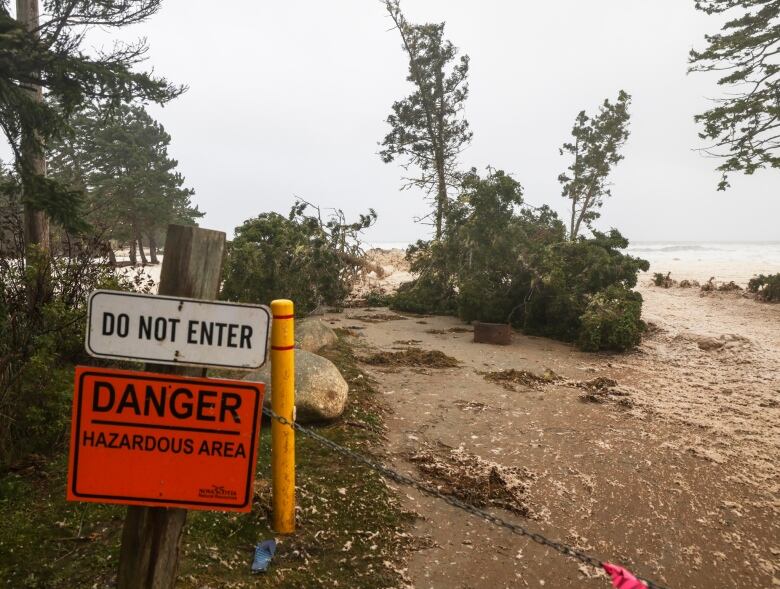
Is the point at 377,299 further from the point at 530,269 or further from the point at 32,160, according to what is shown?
the point at 32,160

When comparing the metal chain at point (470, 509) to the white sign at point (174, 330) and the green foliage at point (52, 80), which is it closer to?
the white sign at point (174, 330)

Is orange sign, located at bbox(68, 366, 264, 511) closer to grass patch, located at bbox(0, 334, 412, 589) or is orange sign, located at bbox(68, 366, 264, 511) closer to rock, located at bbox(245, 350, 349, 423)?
grass patch, located at bbox(0, 334, 412, 589)

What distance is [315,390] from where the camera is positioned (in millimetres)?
5367

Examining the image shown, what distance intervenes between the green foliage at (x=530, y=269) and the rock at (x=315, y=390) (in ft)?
23.7

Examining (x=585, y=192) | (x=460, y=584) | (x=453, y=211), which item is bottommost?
(x=460, y=584)

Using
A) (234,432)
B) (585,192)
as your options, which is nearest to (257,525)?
(234,432)

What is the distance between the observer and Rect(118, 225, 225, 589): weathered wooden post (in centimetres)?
192

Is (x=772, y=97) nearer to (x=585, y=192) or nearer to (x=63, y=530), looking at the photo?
(x=585, y=192)

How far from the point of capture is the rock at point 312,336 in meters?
8.49

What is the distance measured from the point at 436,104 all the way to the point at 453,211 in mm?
9964

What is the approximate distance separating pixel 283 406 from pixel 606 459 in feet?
12.6

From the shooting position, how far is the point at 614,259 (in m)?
12.6

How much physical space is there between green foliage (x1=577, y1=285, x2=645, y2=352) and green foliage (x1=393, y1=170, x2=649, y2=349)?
0.02m

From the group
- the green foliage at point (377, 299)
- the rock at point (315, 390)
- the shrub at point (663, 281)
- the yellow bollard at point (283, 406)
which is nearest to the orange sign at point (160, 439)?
the yellow bollard at point (283, 406)
